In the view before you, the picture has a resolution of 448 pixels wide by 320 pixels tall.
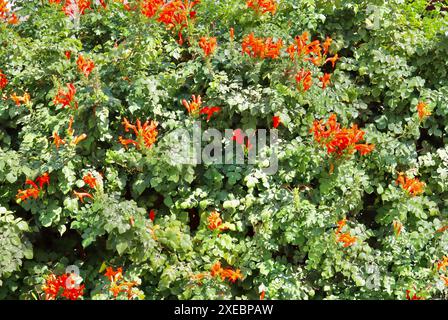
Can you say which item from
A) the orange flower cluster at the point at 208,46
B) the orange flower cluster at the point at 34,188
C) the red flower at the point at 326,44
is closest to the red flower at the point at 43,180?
the orange flower cluster at the point at 34,188

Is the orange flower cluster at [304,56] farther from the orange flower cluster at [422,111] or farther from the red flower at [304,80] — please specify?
the orange flower cluster at [422,111]

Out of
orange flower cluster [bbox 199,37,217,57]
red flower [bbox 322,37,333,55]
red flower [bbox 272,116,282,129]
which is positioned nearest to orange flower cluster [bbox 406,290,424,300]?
red flower [bbox 272,116,282,129]

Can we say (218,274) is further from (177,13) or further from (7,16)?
(7,16)

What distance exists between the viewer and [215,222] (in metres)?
3.77

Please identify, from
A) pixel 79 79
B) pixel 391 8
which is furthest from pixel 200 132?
pixel 391 8

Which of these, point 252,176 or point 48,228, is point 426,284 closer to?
point 252,176

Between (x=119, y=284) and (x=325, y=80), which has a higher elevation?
(x=325, y=80)

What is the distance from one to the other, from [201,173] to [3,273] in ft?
4.17

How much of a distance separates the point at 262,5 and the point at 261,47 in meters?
0.39

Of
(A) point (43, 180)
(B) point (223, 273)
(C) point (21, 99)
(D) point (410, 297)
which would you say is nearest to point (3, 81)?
(C) point (21, 99)

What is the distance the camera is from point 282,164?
13.0 feet

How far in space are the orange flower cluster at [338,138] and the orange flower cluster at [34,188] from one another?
1574 millimetres

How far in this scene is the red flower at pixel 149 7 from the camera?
3859 mm
